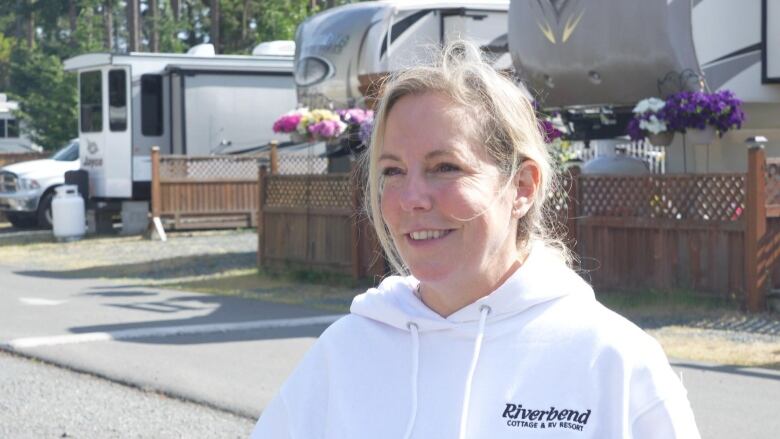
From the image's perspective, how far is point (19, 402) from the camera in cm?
812

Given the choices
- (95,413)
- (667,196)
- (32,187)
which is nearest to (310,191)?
(667,196)

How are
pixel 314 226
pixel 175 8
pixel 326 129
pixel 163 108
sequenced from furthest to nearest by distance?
1. pixel 175 8
2. pixel 163 108
3. pixel 326 129
4. pixel 314 226

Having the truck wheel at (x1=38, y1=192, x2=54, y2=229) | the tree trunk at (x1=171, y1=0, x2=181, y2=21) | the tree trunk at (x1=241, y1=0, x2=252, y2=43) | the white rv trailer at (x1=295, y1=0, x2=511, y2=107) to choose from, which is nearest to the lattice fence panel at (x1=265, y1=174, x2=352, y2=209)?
the white rv trailer at (x1=295, y1=0, x2=511, y2=107)

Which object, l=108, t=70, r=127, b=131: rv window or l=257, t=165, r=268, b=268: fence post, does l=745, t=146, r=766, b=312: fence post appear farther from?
l=108, t=70, r=127, b=131: rv window

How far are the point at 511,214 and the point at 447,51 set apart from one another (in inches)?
13.9

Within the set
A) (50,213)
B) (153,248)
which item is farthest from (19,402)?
(50,213)

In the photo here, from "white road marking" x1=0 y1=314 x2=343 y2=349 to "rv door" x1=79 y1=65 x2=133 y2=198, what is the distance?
1244 centimetres

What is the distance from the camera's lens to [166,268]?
59.6 ft

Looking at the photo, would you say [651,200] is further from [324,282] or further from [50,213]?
[50,213]

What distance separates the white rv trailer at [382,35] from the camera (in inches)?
719

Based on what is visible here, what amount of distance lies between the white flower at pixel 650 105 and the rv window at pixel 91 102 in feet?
45.7

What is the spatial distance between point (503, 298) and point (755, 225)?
9.45m

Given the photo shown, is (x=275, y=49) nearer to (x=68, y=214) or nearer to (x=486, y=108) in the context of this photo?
(x=68, y=214)

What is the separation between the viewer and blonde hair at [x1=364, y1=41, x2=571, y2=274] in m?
2.31
